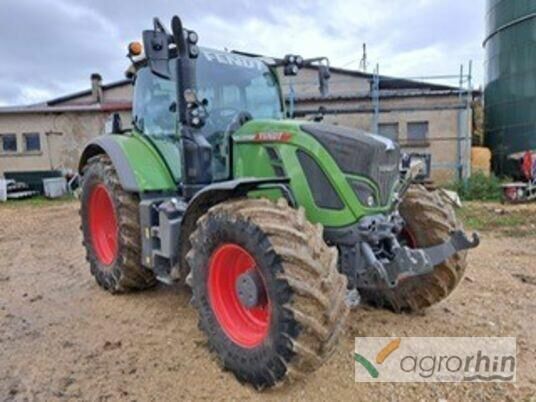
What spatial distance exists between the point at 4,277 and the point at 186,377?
12.0 feet

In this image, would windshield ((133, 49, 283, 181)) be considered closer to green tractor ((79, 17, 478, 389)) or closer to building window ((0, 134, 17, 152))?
green tractor ((79, 17, 478, 389))

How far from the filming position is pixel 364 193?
3076 mm

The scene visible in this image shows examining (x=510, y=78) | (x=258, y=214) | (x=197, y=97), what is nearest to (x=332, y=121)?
(x=510, y=78)

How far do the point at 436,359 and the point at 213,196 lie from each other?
1893mm

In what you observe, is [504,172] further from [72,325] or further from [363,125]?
[72,325]

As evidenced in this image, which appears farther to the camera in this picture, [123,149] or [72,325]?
[123,149]

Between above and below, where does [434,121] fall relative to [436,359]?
above

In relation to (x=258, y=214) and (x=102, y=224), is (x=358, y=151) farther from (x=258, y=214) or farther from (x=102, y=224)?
(x=102, y=224)

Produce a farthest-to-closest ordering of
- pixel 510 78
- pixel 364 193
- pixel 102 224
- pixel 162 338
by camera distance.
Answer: pixel 510 78
pixel 102 224
pixel 162 338
pixel 364 193

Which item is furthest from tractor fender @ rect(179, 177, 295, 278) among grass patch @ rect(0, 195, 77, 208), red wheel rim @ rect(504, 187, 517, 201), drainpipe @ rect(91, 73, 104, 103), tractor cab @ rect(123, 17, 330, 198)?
drainpipe @ rect(91, 73, 104, 103)

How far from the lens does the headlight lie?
9.99 feet

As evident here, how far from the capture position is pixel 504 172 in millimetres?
14250

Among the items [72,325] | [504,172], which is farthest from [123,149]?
[504,172]

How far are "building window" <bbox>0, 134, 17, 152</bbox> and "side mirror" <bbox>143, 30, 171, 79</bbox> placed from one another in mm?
17307
